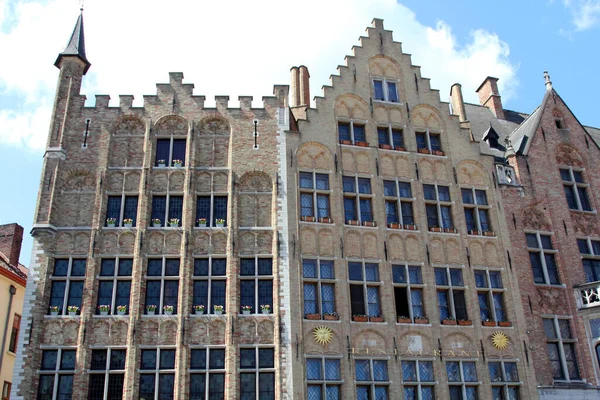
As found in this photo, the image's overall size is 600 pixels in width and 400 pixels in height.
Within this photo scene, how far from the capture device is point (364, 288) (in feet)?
74.2

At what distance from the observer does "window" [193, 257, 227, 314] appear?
848 inches

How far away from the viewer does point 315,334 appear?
2133 centimetres

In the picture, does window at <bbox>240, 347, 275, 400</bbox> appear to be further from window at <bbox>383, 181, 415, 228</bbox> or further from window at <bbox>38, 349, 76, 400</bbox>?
window at <bbox>383, 181, 415, 228</bbox>

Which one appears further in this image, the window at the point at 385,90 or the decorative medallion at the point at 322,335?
the window at the point at 385,90

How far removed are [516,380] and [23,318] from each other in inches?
676

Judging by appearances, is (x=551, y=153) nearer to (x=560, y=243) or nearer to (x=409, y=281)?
(x=560, y=243)

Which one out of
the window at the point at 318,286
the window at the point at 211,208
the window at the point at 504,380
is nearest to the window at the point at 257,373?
the window at the point at 318,286

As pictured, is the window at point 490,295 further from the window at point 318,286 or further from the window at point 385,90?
the window at point 385,90

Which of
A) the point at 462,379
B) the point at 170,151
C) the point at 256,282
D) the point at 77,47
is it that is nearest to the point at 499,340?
the point at 462,379

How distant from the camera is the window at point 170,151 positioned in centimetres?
2397

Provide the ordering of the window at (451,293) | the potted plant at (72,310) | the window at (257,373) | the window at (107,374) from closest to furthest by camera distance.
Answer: the window at (107,374) → the window at (257,373) → the potted plant at (72,310) → the window at (451,293)

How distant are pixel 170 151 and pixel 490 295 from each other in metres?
13.3

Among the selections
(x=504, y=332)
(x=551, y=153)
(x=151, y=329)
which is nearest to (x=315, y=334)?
(x=151, y=329)

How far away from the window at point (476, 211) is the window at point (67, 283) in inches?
577
